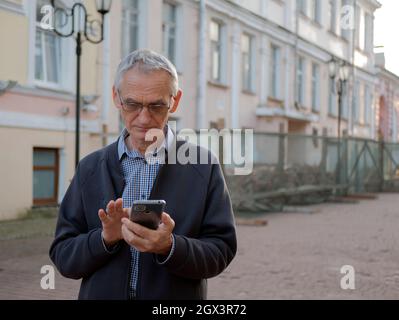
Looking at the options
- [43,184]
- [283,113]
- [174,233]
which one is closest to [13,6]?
[43,184]

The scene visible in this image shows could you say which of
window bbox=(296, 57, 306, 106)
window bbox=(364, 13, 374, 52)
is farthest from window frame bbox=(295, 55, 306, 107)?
window bbox=(364, 13, 374, 52)

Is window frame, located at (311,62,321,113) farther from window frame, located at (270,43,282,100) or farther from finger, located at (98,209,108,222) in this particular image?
finger, located at (98,209,108,222)

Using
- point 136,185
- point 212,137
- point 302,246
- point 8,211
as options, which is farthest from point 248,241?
point 136,185

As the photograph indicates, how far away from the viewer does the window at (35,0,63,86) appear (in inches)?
495

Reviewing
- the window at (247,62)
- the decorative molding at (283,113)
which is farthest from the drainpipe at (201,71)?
the decorative molding at (283,113)

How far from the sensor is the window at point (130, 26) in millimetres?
15320

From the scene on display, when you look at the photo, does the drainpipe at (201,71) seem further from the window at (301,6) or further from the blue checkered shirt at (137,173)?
the blue checkered shirt at (137,173)

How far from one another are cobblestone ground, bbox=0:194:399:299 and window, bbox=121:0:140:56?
567 cm

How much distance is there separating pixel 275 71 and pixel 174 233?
22120 mm

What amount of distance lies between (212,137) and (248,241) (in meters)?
3.32

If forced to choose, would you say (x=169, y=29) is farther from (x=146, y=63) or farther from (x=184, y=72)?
(x=146, y=63)

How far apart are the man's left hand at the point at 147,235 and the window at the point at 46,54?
440 inches

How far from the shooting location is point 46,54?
42.3ft

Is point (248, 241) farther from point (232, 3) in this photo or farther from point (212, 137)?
point (232, 3)
